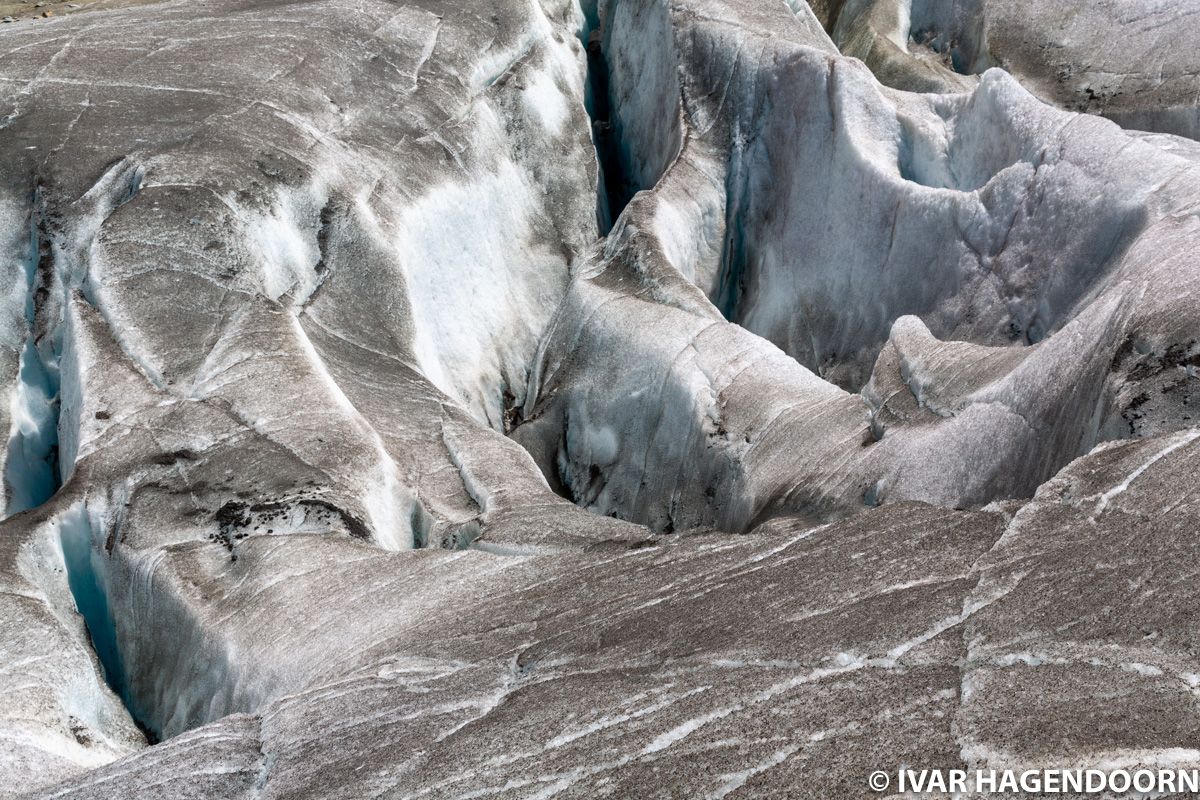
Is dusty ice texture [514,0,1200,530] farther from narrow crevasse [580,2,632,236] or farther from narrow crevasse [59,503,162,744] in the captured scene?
narrow crevasse [59,503,162,744]

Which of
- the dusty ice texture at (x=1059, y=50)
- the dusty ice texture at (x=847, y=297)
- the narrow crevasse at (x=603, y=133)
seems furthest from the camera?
the narrow crevasse at (x=603, y=133)

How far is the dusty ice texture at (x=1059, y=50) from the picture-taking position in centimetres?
1664

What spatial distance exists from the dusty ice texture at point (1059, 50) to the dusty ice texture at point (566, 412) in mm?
4439

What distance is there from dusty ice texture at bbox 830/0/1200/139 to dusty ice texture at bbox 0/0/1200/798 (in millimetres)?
4439

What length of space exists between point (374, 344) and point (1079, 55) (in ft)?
41.0

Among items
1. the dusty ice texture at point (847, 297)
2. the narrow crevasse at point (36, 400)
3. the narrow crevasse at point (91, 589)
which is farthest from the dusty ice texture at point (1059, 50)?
the narrow crevasse at point (91, 589)

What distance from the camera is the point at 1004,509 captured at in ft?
19.7

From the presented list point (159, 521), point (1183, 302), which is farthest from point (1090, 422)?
point (159, 521)

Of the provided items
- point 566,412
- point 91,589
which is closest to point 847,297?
point 566,412

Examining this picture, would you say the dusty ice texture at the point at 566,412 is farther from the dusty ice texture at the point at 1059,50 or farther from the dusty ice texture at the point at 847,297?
the dusty ice texture at the point at 1059,50

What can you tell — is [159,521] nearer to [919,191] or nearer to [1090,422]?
[1090,422]

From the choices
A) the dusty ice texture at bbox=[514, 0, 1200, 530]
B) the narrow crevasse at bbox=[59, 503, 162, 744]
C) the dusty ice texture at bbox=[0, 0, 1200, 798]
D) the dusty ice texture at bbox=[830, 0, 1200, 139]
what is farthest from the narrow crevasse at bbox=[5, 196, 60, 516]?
the dusty ice texture at bbox=[830, 0, 1200, 139]

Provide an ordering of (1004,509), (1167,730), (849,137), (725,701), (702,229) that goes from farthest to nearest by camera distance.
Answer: (702,229) → (849,137) → (1004,509) → (725,701) → (1167,730)

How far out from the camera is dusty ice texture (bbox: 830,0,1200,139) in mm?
16641
